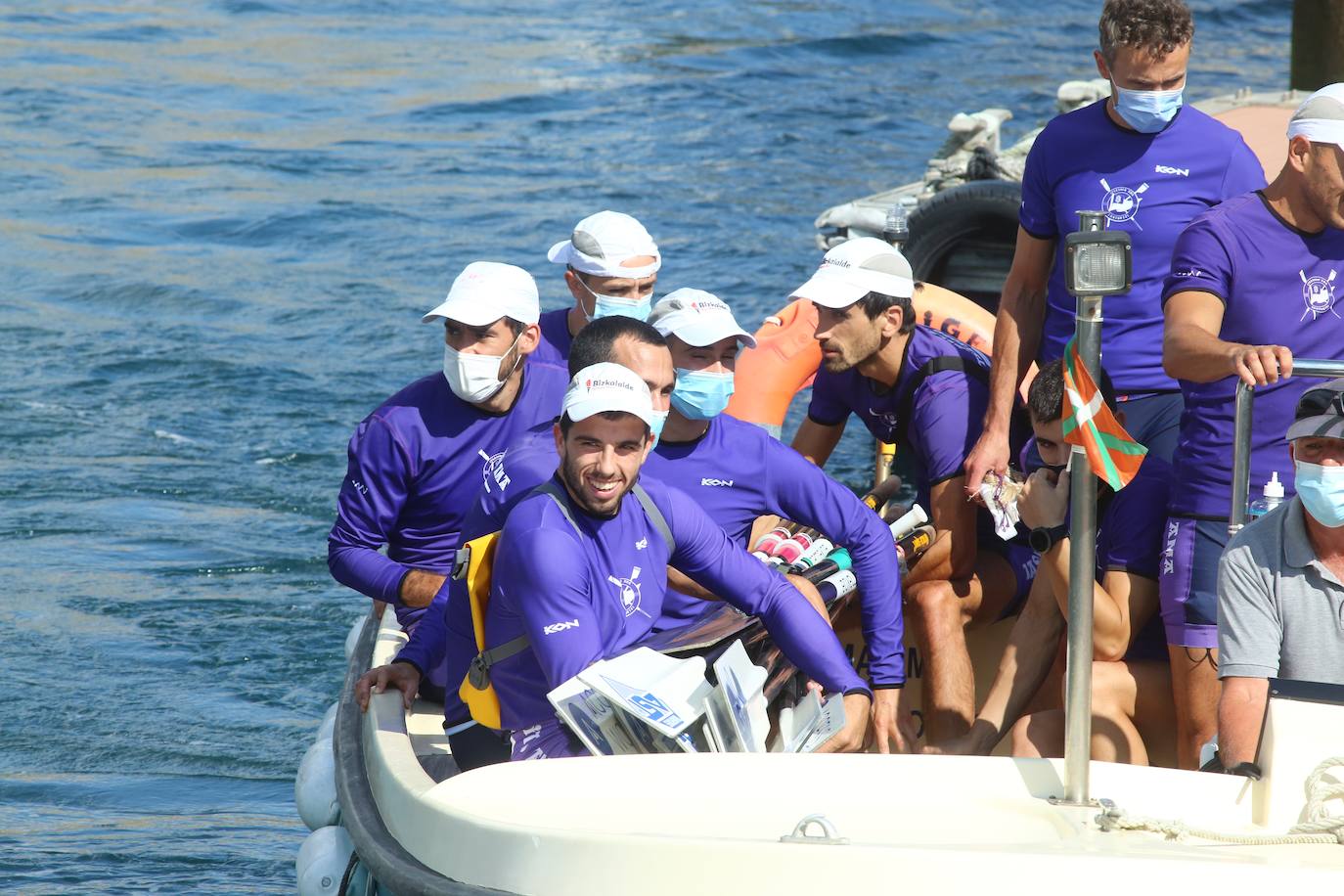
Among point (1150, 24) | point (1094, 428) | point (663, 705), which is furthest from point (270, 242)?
point (1094, 428)

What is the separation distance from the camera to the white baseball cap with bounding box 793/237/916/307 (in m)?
4.57

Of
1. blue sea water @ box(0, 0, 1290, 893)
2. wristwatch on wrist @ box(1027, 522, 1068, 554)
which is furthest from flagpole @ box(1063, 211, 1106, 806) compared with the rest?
blue sea water @ box(0, 0, 1290, 893)

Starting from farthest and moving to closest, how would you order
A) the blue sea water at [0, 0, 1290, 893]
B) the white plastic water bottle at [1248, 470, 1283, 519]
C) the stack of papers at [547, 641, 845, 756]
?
the blue sea water at [0, 0, 1290, 893]
the white plastic water bottle at [1248, 470, 1283, 519]
the stack of papers at [547, 641, 845, 756]

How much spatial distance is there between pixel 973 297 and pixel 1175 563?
561 cm

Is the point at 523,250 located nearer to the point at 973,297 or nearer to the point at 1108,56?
the point at 973,297

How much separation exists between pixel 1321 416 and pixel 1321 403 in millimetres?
25

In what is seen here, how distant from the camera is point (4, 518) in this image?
394 inches

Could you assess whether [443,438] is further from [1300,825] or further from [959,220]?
[959,220]

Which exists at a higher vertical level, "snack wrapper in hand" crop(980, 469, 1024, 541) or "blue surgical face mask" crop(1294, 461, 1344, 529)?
"blue surgical face mask" crop(1294, 461, 1344, 529)

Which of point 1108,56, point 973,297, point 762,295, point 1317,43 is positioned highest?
point 1108,56

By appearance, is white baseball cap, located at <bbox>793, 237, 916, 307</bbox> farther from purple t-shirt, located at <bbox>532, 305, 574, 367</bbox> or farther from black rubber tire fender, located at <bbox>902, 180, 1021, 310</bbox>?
black rubber tire fender, located at <bbox>902, 180, 1021, 310</bbox>

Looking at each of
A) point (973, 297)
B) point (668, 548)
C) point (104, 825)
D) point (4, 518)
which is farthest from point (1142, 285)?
point (4, 518)

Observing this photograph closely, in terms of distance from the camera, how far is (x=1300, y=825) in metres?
3.08

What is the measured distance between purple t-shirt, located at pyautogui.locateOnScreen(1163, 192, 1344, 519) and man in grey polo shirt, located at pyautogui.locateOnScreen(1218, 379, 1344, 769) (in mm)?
387
